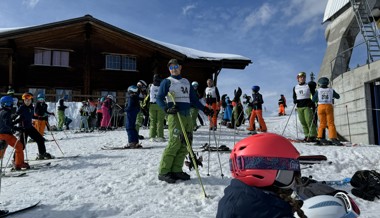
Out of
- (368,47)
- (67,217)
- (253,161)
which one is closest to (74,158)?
(67,217)

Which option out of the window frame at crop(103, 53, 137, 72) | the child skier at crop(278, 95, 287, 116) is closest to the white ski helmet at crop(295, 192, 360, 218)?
the window frame at crop(103, 53, 137, 72)

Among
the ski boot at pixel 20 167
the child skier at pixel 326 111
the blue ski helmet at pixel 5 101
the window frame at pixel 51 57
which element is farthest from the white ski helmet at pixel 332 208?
the window frame at pixel 51 57

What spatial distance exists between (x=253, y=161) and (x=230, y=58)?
73.4ft

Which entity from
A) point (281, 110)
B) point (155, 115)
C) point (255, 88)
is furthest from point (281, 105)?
point (155, 115)

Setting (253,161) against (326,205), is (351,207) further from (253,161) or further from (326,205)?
(253,161)

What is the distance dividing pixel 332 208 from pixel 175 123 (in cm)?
330

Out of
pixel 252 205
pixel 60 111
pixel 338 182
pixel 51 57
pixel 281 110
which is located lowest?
pixel 338 182

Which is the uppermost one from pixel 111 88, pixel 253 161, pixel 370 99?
pixel 111 88

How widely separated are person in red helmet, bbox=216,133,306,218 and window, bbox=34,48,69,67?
22.7 m

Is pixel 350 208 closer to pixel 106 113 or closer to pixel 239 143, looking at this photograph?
pixel 239 143

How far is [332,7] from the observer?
26422 mm

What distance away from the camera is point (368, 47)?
13281 mm

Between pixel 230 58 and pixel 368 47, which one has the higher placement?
pixel 230 58

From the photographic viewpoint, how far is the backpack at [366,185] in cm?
451
